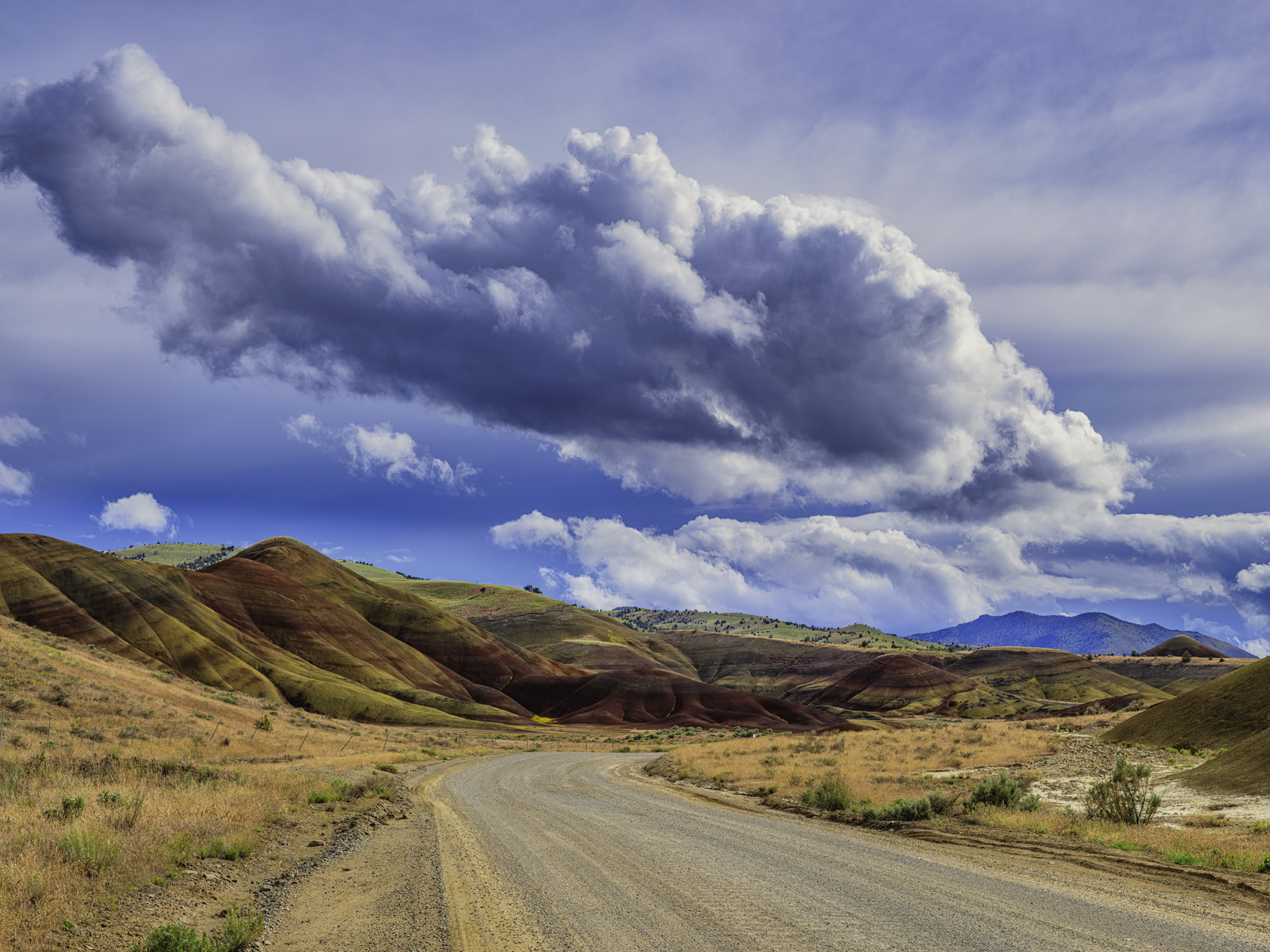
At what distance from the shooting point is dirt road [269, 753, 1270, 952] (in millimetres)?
9180

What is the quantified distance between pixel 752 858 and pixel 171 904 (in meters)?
9.88

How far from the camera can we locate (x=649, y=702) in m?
132

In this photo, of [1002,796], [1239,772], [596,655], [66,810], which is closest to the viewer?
[66,810]

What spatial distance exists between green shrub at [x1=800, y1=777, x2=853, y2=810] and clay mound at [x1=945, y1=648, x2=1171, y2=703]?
169m

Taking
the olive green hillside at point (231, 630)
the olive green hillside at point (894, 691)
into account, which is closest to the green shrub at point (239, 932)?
the olive green hillside at point (231, 630)

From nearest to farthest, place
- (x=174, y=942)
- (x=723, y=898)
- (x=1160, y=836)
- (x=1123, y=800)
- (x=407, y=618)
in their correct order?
(x=174, y=942), (x=723, y=898), (x=1160, y=836), (x=1123, y=800), (x=407, y=618)

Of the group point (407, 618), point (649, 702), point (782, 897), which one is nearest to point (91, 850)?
point (782, 897)

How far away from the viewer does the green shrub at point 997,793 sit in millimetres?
21234

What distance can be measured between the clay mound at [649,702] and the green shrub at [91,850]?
4532 inches

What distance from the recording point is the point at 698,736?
307 feet

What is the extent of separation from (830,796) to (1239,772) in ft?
43.1

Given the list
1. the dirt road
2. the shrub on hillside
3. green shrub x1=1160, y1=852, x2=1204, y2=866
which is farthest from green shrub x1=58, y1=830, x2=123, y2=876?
the shrub on hillside

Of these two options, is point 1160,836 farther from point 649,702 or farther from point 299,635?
point 649,702

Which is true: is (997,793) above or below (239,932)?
above
